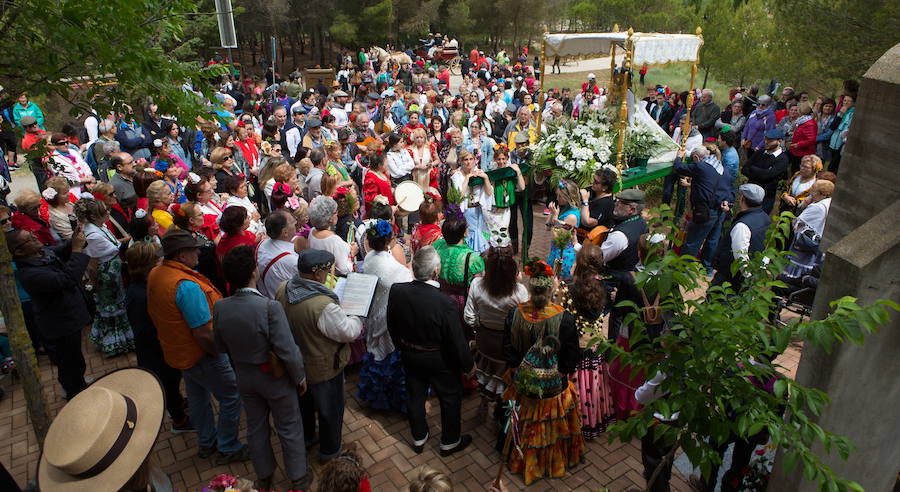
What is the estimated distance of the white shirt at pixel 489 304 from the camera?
461cm

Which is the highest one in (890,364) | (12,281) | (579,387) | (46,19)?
(46,19)

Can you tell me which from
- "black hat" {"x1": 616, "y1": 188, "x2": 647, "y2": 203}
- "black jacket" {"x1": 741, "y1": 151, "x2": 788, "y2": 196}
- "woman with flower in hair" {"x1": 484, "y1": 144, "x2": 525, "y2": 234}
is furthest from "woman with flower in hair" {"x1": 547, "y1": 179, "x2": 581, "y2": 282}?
"black jacket" {"x1": 741, "y1": 151, "x2": 788, "y2": 196}

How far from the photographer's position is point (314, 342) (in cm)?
423

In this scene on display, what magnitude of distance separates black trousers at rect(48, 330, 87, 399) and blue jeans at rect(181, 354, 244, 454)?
128 cm

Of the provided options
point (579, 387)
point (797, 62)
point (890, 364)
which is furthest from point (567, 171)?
point (797, 62)

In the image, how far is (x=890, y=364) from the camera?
10.5ft

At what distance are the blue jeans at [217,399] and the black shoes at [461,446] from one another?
170cm

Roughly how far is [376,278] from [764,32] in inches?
747

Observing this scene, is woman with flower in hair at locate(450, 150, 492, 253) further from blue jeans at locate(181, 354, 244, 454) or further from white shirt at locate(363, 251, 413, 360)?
blue jeans at locate(181, 354, 244, 454)

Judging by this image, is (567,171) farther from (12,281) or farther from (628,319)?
(12,281)

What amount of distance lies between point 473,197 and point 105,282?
423 centimetres

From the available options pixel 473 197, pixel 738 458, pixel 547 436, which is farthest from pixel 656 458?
pixel 473 197

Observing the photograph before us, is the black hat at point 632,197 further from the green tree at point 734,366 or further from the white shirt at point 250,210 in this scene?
the white shirt at point 250,210

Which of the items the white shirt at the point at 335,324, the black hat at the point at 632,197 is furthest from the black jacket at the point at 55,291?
the black hat at the point at 632,197
